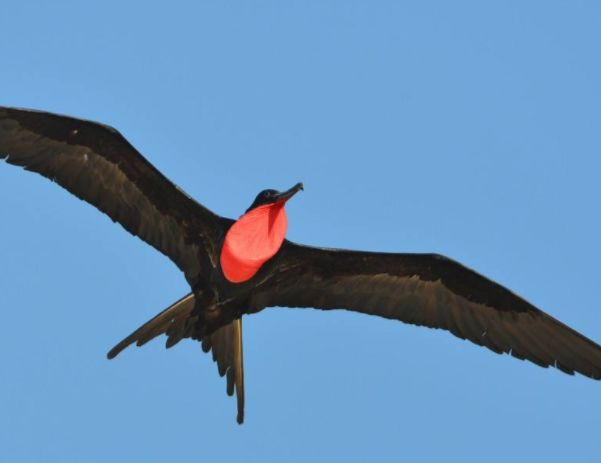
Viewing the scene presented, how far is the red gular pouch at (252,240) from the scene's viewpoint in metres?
10.7

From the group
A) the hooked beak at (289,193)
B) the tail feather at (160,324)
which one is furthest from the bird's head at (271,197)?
the tail feather at (160,324)

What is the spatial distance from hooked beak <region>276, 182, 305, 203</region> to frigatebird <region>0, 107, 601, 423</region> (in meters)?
0.01

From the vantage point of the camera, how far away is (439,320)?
11.3 meters

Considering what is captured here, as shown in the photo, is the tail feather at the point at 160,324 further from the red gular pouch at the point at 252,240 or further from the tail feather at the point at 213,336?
the red gular pouch at the point at 252,240

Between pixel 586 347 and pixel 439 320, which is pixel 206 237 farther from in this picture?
pixel 586 347

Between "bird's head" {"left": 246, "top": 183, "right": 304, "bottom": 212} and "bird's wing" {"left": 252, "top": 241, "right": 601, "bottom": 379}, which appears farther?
"bird's wing" {"left": 252, "top": 241, "right": 601, "bottom": 379}

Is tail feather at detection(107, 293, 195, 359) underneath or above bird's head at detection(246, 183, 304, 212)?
underneath

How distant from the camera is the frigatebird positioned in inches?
425

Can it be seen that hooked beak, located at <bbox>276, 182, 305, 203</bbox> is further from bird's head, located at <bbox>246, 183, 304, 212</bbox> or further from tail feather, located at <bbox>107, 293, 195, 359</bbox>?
tail feather, located at <bbox>107, 293, 195, 359</bbox>

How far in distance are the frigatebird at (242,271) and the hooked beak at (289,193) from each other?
0.01m

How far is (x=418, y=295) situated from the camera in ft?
37.2

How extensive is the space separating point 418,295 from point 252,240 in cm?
130

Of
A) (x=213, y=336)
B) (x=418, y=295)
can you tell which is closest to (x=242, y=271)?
(x=213, y=336)

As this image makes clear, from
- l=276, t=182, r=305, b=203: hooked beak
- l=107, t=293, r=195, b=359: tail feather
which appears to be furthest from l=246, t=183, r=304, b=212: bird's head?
l=107, t=293, r=195, b=359: tail feather
